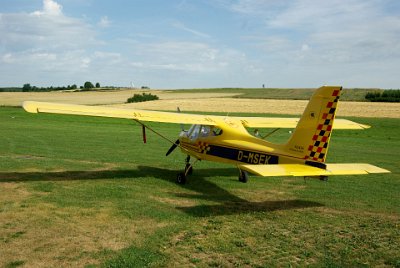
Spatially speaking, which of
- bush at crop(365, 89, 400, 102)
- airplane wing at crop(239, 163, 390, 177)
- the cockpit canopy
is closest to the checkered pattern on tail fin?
airplane wing at crop(239, 163, 390, 177)

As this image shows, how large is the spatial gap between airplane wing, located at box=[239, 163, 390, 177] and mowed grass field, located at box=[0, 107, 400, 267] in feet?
3.29

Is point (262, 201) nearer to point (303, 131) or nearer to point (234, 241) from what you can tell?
point (303, 131)

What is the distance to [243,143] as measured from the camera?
11430mm

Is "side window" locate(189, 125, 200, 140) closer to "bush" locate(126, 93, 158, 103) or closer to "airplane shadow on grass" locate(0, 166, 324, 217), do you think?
"airplane shadow on grass" locate(0, 166, 324, 217)

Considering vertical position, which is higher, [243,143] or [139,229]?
[243,143]

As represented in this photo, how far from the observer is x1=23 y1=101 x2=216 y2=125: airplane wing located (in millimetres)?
10680

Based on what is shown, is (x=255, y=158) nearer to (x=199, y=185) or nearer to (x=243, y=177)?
(x=243, y=177)

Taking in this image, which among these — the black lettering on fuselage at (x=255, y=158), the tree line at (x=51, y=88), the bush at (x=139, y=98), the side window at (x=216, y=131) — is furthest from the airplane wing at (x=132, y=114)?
the tree line at (x=51, y=88)

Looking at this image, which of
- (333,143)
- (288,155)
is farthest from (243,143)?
(333,143)

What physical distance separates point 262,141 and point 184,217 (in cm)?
350

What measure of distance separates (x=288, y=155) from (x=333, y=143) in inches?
600

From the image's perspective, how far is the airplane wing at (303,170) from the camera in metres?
8.23

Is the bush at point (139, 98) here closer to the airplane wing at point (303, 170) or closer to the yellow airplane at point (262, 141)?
the yellow airplane at point (262, 141)

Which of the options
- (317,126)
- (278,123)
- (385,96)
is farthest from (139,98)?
(317,126)
